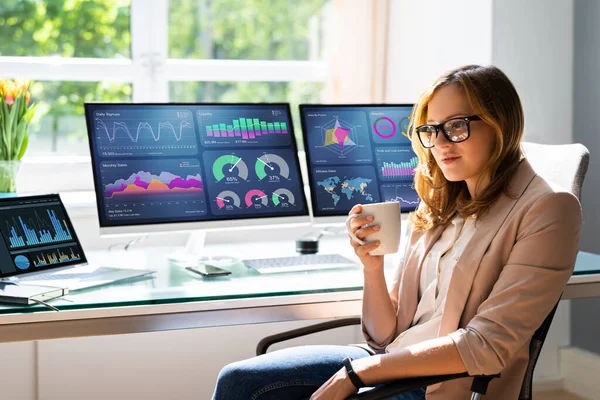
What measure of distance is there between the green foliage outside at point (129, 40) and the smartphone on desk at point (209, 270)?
1.33 m

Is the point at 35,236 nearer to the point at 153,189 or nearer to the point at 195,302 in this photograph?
the point at 153,189

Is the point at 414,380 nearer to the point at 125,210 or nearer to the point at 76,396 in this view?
the point at 125,210

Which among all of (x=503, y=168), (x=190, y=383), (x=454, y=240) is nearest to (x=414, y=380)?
(x=454, y=240)

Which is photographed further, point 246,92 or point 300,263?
point 246,92

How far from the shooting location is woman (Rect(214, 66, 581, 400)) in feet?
5.02

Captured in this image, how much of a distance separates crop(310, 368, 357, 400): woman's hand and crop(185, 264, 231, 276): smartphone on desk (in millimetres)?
622

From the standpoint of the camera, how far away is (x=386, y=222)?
170cm

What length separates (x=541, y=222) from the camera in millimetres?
1542

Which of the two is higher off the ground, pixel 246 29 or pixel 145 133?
pixel 246 29

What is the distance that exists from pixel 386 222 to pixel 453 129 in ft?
0.82

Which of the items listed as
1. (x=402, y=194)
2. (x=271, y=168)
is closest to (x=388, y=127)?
(x=402, y=194)

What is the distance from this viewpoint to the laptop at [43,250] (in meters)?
1.99

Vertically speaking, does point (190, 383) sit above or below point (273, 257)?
below

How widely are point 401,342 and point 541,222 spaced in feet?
1.48
